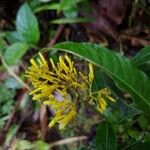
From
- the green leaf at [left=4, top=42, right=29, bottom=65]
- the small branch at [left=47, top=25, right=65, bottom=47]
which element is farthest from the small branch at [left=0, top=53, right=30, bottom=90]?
the small branch at [left=47, top=25, right=65, bottom=47]

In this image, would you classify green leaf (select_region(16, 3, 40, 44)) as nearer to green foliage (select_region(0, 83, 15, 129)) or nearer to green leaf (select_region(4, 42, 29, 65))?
green leaf (select_region(4, 42, 29, 65))

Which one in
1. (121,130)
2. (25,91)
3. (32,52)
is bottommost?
(121,130)

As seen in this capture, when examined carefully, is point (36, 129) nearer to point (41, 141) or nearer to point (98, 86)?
point (41, 141)

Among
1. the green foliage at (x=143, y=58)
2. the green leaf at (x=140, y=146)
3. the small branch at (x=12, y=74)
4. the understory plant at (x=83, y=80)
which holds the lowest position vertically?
the green leaf at (x=140, y=146)

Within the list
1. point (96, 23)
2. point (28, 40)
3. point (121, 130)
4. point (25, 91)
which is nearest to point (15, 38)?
point (28, 40)

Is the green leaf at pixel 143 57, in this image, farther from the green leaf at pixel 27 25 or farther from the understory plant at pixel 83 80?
the green leaf at pixel 27 25

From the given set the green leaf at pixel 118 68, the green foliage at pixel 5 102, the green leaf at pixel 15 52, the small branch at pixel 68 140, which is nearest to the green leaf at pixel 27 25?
the green leaf at pixel 15 52
